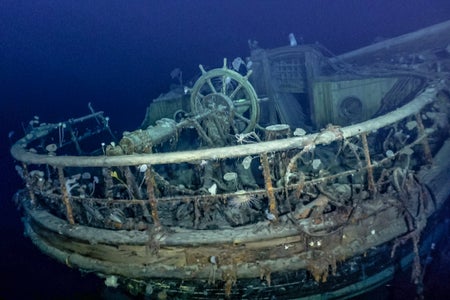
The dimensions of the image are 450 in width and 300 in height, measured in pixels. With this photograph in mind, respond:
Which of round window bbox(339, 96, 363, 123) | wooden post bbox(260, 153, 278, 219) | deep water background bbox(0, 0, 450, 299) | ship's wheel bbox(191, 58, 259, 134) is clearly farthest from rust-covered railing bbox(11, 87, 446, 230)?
deep water background bbox(0, 0, 450, 299)

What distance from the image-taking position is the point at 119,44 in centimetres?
4653

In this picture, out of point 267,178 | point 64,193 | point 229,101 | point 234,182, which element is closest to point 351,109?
point 229,101

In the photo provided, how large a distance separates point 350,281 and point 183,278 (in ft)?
6.51

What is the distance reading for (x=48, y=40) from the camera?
38.8 meters

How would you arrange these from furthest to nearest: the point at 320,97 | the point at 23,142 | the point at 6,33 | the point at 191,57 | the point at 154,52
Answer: the point at 154,52, the point at 191,57, the point at 6,33, the point at 320,97, the point at 23,142

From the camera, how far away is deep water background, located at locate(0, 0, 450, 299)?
22562 millimetres

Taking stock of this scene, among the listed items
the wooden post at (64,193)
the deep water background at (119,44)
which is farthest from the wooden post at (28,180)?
the deep water background at (119,44)

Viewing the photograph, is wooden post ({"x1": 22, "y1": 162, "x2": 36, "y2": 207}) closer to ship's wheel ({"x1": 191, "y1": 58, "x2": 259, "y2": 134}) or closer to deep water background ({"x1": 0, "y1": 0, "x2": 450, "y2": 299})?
ship's wheel ({"x1": 191, "y1": 58, "x2": 259, "y2": 134})

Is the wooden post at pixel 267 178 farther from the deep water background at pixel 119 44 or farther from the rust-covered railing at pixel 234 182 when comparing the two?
the deep water background at pixel 119 44

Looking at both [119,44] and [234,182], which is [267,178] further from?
[119,44]

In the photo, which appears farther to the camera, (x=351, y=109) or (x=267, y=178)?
(x=351, y=109)

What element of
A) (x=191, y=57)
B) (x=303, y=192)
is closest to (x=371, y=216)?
(x=303, y=192)

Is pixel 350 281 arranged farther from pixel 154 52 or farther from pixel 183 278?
pixel 154 52

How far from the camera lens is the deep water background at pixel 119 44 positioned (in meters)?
22.6
